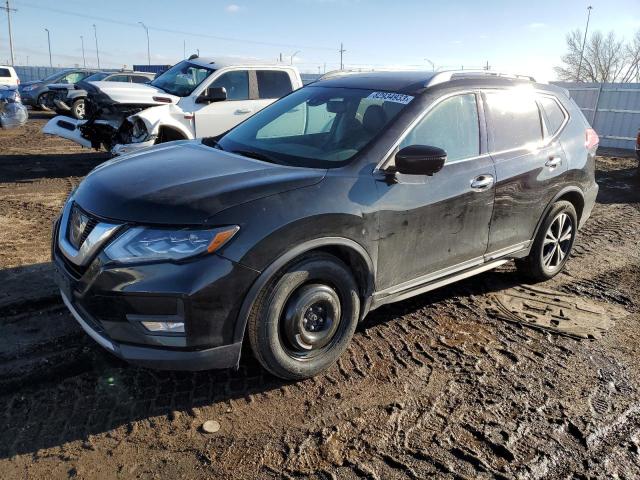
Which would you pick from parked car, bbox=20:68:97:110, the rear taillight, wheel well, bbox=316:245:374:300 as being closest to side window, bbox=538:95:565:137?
the rear taillight

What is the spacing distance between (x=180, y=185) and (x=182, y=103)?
627cm

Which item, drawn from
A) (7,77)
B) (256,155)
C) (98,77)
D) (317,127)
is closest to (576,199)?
(317,127)

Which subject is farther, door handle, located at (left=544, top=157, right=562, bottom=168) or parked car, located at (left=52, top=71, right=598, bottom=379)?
door handle, located at (left=544, top=157, right=562, bottom=168)

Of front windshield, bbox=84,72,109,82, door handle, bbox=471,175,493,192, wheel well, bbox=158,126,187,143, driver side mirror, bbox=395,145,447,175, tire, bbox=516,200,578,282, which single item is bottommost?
tire, bbox=516,200,578,282

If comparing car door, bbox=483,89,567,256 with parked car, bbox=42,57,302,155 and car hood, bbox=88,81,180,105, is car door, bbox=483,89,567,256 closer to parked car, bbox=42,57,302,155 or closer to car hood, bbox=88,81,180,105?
parked car, bbox=42,57,302,155

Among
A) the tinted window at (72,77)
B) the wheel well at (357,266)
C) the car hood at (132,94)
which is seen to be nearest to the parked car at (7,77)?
the tinted window at (72,77)

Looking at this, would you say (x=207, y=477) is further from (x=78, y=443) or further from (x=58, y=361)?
(x=58, y=361)

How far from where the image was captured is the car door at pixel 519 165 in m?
3.98

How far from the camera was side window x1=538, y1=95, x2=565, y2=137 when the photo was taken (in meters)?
4.53

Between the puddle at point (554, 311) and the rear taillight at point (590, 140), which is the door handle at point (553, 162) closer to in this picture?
the rear taillight at point (590, 140)

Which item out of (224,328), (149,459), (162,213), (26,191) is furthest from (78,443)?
(26,191)

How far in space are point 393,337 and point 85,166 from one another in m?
8.46

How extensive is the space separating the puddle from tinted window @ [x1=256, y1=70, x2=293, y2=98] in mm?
6155

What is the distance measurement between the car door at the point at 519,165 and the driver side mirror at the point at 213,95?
5.32 metres
